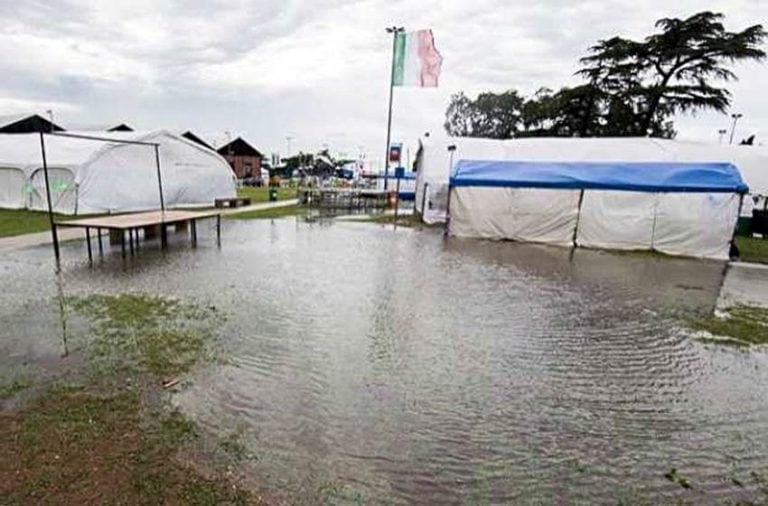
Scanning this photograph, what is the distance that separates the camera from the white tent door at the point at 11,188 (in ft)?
61.2

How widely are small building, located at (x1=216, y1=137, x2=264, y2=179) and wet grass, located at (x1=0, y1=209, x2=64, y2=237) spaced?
3935cm

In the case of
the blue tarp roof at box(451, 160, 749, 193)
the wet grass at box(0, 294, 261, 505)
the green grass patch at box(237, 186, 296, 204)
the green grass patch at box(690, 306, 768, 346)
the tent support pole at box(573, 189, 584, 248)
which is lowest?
the green grass patch at box(237, 186, 296, 204)

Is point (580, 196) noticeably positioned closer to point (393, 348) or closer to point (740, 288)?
point (740, 288)

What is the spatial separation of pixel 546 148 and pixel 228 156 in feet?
146

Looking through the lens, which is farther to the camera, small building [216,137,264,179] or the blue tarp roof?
small building [216,137,264,179]

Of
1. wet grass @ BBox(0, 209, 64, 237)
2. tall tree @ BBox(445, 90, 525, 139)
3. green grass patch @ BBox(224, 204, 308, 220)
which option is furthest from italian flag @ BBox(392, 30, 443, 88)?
tall tree @ BBox(445, 90, 525, 139)

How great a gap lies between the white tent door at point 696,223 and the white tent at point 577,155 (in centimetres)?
659

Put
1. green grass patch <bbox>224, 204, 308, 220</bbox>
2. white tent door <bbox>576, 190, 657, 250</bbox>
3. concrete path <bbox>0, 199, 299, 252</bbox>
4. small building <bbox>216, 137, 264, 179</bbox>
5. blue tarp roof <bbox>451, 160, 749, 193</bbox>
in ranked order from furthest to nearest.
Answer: small building <bbox>216, 137, 264, 179</bbox> → green grass patch <bbox>224, 204, 308, 220</bbox> → white tent door <bbox>576, 190, 657, 250</bbox> → blue tarp roof <bbox>451, 160, 749, 193</bbox> → concrete path <bbox>0, 199, 299, 252</bbox>

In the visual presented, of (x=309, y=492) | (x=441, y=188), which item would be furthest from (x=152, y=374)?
(x=441, y=188)

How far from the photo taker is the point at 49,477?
301 cm

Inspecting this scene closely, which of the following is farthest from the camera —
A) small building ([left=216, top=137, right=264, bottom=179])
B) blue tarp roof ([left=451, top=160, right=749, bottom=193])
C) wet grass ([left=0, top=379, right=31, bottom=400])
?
small building ([left=216, top=137, right=264, bottom=179])

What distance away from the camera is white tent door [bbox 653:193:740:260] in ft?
42.3

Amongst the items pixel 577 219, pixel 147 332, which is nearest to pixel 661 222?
pixel 577 219

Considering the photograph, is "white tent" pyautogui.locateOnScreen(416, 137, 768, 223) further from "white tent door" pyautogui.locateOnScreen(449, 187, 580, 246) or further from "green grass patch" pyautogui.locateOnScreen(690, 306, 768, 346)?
"green grass patch" pyautogui.locateOnScreen(690, 306, 768, 346)
